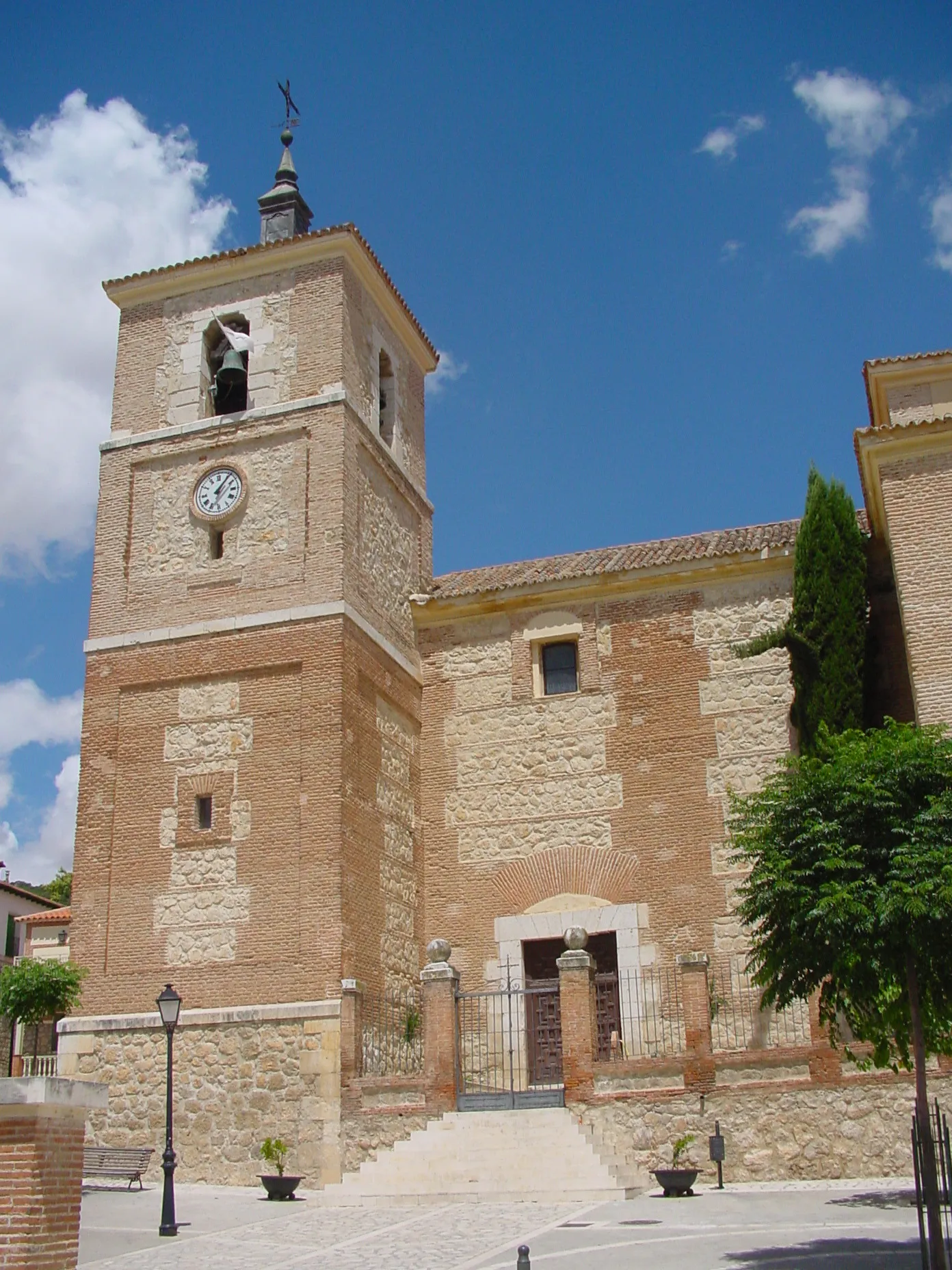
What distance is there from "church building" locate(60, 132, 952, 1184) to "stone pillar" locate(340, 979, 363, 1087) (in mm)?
59

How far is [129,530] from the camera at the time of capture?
1927cm

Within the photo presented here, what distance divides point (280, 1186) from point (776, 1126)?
5.11 m

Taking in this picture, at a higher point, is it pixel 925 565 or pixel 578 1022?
pixel 925 565

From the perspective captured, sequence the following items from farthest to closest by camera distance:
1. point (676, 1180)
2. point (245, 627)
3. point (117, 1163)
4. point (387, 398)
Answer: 1. point (387, 398)
2. point (245, 627)
3. point (117, 1163)
4. point (676, 1180)

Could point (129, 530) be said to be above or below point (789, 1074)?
above

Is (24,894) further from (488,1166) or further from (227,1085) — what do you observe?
(488,1166)

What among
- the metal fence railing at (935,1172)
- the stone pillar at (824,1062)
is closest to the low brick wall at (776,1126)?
the stone pillar at (824,1062)

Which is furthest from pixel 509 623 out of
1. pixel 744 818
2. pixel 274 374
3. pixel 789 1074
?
pixel 744 818

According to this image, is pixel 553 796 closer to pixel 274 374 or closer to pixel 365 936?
pixel 365 936

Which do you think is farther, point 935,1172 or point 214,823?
point 214,823

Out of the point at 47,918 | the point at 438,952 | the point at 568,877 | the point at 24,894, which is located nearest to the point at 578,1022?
the point at 438,952

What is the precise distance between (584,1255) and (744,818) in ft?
10.9

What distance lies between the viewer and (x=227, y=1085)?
15930 mm

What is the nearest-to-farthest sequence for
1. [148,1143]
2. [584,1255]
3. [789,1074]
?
[584,1255], [789,1074], [148,1143]
